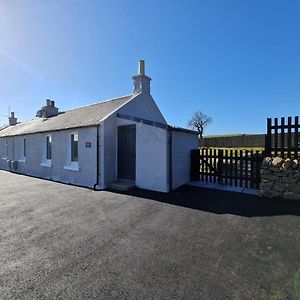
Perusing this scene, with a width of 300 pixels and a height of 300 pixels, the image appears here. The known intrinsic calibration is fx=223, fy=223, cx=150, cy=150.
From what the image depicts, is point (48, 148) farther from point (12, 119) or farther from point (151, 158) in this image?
point (12, 119)

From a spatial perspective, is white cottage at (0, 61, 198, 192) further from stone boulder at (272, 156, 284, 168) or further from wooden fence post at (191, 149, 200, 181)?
stone boulder at (272, 156, 284, 168)

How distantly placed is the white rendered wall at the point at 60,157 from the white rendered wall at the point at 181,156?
3855mm

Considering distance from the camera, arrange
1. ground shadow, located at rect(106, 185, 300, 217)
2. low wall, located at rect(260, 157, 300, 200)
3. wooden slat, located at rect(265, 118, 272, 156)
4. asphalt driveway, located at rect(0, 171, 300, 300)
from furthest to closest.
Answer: wooden slat, located at rect(265, 118, 272, 156), low wall, located at rect(260, 157, 300, 200), ground shadow, located at rect(106, 185, 300, 217), asphalt driveway, located at rect(0, 171, 300, 300)

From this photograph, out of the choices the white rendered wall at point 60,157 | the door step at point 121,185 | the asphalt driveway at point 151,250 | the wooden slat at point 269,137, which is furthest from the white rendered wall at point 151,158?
the wooden slat at point 269,137

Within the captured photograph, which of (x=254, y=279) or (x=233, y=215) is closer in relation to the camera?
(x=254, y=279)

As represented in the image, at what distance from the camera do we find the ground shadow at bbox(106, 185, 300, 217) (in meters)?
6.62

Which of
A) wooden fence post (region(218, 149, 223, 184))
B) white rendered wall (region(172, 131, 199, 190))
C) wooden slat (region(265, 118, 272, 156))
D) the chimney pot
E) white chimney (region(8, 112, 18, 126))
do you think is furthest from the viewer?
white chimney (region(8, 112, 18, 126))

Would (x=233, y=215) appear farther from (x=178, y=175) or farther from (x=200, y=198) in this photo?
(x=178, y=175)

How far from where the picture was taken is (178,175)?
10148 mm

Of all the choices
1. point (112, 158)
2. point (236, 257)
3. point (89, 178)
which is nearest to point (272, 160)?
point (236, 257)

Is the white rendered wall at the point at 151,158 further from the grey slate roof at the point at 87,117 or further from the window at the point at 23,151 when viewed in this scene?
the window at the point at 23,151

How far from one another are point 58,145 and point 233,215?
1053cm

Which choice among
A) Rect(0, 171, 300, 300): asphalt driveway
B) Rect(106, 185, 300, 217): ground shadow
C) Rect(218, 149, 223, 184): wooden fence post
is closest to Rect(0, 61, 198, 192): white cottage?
Rect(106, 185, 300, 217): ground shadow

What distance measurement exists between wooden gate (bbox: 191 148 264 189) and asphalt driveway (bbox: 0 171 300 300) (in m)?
1.93
